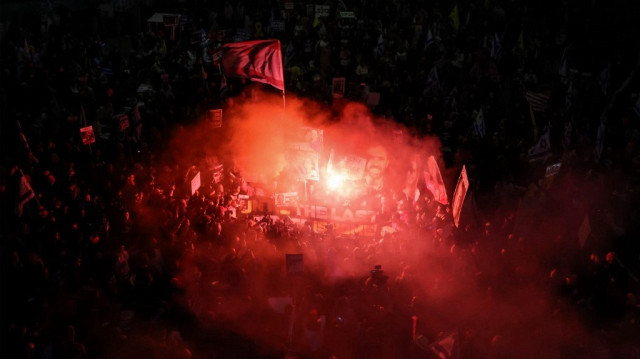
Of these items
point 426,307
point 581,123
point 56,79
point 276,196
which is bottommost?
point 426,307

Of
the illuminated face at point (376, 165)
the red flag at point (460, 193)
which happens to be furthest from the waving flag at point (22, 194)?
the red flag at point (460, 193)

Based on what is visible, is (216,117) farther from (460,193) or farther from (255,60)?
(460,193)

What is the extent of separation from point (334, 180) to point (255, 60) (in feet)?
10.9

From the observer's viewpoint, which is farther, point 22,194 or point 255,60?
point 255,60

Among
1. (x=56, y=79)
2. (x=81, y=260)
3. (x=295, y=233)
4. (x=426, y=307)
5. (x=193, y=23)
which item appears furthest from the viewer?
(x=193, y=23)

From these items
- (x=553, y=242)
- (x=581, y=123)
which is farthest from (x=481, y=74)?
(x=553, y=242)

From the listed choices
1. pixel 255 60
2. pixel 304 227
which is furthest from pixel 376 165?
pixel 255 60

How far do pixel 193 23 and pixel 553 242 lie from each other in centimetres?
1361

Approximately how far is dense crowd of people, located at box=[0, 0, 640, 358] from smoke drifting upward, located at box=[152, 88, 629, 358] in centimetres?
4

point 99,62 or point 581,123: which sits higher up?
point 99,62

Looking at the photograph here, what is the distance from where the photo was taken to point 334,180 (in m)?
12.0

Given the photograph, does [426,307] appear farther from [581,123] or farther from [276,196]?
[581,123]

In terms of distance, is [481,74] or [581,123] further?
[481,74]

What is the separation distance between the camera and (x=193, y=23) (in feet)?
57.6
